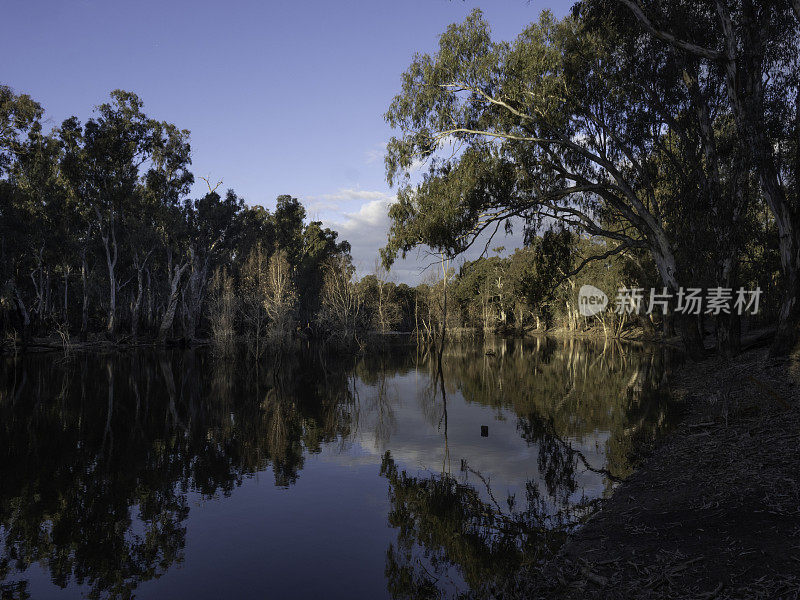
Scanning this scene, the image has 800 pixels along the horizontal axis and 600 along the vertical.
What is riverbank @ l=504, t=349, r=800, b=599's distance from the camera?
4.28m

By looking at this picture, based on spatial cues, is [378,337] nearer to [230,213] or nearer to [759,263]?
[230,213]

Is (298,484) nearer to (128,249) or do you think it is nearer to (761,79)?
(761,79)

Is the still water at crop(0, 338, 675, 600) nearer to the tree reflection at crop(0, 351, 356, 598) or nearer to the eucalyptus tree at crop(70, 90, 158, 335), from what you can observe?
the tree reflection at crop(0, 351, 356, 598)

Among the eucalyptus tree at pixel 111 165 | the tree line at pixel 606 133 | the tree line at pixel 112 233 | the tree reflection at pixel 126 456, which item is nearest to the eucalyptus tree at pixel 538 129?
the tree line at pixel 606 133

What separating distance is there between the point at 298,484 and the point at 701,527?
6088 mm

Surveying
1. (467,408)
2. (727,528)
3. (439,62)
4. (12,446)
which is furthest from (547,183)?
(12,446)

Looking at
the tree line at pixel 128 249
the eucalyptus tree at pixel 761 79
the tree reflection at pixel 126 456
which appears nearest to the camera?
the tree reflection at pixel 126 456

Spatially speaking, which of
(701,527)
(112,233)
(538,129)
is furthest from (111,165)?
(701,527)

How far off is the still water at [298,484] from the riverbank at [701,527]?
70 cm

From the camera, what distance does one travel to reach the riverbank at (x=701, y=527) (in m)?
4.28

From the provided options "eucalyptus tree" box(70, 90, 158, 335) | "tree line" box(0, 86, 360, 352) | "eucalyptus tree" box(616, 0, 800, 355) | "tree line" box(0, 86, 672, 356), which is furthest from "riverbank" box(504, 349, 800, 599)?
"eucalyptus tree" box(70, 90, 158, 335)

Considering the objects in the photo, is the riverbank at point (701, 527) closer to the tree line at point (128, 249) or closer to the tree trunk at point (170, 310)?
the tree line at point (128, 249)

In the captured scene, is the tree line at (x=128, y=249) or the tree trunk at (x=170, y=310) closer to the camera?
the tree line at (x=128, y=249)

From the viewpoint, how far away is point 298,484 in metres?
9.12
